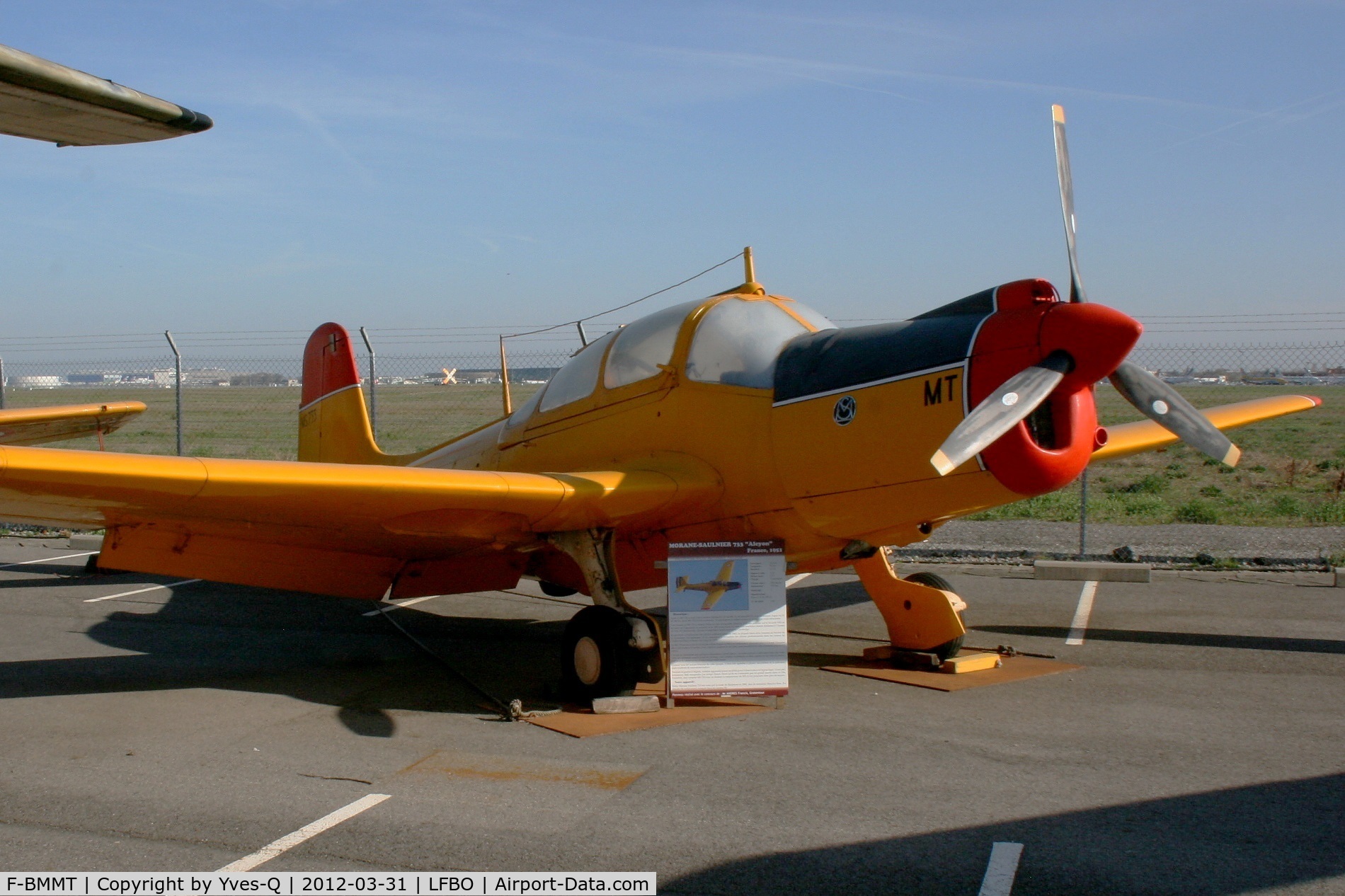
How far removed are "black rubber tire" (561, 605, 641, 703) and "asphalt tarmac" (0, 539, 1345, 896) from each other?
38 cm

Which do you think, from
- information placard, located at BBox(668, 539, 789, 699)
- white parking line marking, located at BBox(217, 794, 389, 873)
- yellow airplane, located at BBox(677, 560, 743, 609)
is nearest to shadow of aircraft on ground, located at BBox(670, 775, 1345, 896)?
white parking line marking, located at BBox(217, 794, 389, 873)

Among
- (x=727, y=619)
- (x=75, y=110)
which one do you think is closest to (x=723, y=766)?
(x=727, y=619)

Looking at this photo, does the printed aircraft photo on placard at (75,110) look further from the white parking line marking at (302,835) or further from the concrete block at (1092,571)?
the concrete block at (1092,571)

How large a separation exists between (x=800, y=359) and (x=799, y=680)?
7.21 feet

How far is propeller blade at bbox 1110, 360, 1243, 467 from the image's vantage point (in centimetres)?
572

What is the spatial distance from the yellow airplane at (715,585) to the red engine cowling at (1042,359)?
69.3 inches

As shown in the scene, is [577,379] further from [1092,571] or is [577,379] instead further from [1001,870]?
[1092,571]

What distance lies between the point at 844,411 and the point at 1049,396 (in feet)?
3.63

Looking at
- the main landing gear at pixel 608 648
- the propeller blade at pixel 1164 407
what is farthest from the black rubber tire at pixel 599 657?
the propeller blade at pixel 1164 407

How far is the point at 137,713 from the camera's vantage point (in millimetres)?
6375

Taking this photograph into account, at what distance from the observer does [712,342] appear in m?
6.79

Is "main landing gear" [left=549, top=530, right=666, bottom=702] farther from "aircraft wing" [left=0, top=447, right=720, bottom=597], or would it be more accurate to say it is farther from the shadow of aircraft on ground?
the shadow of aircraft on ground

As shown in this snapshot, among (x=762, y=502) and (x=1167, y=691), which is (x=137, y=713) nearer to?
(x=762, y=502)

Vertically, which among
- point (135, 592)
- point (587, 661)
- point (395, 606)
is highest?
point (587, 661)
